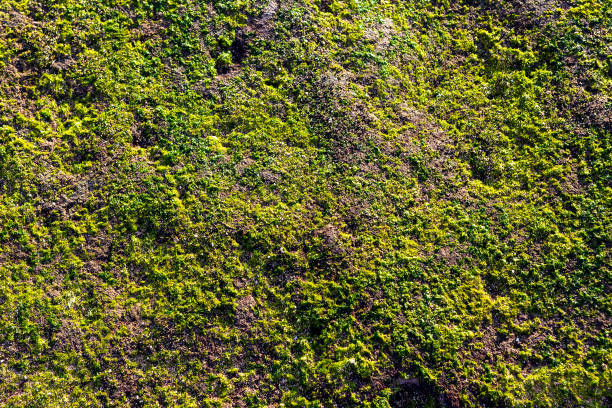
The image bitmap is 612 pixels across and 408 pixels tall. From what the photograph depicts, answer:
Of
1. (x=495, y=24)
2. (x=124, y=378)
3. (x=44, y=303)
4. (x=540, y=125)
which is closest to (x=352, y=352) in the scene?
(x=124, y=378)

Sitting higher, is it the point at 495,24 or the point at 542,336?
the point at 495,24

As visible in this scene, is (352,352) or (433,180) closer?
(352,352)

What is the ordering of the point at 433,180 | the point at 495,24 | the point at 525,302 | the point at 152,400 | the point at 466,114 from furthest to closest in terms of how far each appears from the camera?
the point at 495,24, the point at 466,114, the point at 433,180, the point at 525,302, the point at 152,400

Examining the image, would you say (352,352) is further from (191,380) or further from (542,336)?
(542,336)

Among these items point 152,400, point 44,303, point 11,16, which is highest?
point 11,16

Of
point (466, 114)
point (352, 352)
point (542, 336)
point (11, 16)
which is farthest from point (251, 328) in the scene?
point (11, 16)

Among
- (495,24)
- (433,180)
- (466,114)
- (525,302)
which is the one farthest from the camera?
(495,24)

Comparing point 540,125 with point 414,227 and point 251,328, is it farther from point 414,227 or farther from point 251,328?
point 251,328
